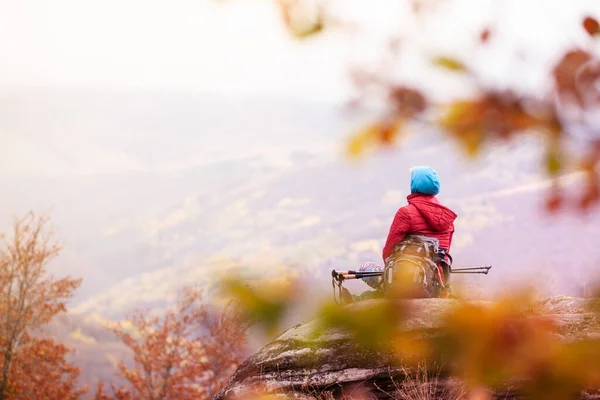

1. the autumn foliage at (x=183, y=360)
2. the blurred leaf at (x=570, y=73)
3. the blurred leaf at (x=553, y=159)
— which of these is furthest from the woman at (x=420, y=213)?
the autumn foliage at (x=183, y=360)

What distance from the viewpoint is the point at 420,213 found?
6730 mm

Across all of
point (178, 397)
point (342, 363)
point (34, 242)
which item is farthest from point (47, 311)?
point (342, 363)

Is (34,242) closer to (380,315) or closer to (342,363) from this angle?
(342,363)

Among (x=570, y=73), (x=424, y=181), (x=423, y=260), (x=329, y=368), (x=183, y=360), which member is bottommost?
(x=183, y=360)

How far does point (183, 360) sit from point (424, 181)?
29953 mm

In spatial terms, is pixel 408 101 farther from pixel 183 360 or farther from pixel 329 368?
pixel 183 360

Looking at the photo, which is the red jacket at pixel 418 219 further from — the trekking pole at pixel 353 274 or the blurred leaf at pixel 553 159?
the blurred leaf at pixel 553 159

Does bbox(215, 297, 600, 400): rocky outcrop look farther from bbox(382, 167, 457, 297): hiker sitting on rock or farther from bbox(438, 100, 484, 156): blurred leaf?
bbox(438, 100, 484, 156): blurred leaf

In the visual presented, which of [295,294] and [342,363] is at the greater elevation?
[295,294]

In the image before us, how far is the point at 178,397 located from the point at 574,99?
3391 centimetres

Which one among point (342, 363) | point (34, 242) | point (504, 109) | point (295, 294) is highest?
point (34, 242)

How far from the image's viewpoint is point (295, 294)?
5.16 feet

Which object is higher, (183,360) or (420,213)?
(420,213)

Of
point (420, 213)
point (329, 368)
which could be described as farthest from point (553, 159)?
point (329, 368)
